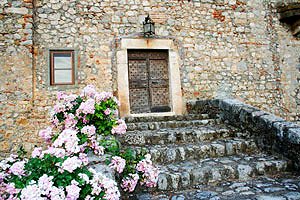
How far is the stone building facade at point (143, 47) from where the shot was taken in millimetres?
4812

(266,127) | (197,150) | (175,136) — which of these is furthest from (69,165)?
(266,127)

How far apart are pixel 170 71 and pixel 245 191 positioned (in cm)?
362

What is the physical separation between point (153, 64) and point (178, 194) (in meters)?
3.85

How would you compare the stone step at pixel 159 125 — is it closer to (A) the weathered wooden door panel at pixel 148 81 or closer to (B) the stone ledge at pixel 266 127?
Answer: (B) the stone ledge at pixel 266 127

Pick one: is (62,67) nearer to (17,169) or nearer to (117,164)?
(117,164)

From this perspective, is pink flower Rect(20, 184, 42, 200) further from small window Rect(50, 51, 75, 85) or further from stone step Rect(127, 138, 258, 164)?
small window Rect(50, 51, 75, 85)

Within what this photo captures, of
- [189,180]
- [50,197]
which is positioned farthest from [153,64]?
[50,197]

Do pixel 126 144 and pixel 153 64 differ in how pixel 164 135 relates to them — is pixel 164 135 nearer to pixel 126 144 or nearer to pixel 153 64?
pixel 126 144

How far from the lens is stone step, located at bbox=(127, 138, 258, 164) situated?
297 cm

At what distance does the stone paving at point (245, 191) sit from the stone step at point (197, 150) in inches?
21.2

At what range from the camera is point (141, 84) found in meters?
5.68

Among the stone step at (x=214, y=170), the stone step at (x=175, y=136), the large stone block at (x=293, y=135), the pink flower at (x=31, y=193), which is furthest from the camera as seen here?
the stone step at (x=175, y=136)

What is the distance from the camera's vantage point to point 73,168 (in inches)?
58.2

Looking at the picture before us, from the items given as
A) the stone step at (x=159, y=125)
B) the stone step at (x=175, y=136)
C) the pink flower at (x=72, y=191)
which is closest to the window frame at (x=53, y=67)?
the stone step at (x=159, y=125)
